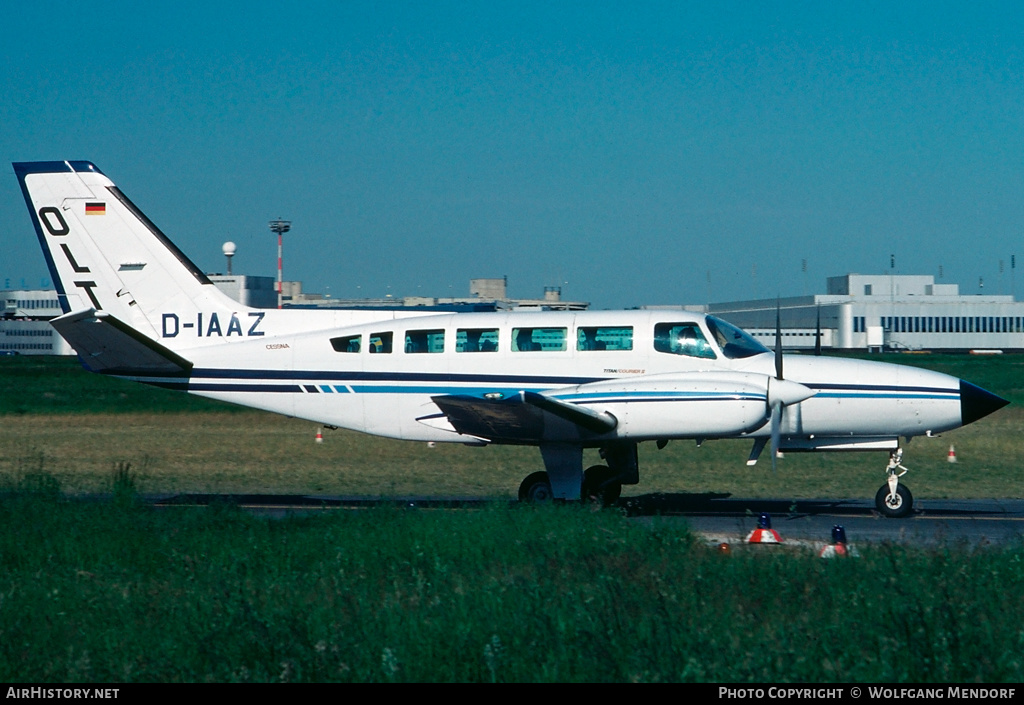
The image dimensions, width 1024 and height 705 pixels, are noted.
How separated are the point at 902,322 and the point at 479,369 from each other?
10235 cm

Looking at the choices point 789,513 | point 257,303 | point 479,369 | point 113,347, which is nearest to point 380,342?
point 479,369

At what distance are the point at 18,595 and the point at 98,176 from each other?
1073 cm

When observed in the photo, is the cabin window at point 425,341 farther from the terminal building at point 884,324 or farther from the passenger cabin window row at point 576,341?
the terminal building at point 884,324

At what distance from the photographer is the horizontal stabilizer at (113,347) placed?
52.2ft

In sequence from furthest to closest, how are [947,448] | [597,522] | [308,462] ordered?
[947,448], [308,462], [597,522]

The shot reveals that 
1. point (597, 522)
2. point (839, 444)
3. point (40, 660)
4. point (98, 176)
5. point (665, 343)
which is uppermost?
point (98, 176)

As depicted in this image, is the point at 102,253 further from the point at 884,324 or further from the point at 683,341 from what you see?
the point at 884,324

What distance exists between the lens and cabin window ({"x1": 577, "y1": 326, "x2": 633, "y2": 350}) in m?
15.9

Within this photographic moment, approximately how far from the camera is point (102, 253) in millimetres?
17328

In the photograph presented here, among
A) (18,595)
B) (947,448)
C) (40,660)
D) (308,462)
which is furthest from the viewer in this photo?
Result: (947,448)

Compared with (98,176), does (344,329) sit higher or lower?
lower

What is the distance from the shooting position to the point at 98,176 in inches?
688
